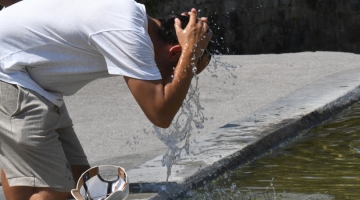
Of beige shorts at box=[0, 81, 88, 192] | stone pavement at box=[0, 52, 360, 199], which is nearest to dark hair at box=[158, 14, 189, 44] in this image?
beige shorts at box=[0, 81, 88, 192]

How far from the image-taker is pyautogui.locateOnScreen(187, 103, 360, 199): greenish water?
3877 millimetres

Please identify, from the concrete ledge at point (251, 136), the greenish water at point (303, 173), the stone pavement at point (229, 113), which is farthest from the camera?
the stone pavement at point (229, 113)

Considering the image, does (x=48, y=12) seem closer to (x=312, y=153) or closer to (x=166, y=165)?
(x=166, y=165)

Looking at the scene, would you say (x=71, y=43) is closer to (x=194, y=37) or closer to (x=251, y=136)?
(x=194, y=37)

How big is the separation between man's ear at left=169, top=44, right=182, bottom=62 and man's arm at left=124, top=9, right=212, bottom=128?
8cm

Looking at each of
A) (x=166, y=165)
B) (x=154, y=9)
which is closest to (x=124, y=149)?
(x=166, y=165)

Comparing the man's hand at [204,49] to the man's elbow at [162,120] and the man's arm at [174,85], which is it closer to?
the man's arm at [174,85]

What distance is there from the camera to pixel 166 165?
12.5ft

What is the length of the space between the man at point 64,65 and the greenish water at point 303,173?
1.06m

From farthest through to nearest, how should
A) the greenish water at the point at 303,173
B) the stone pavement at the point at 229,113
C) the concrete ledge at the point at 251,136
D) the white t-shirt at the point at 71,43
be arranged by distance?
the stone pavement at the point at 229,113 → the greenish water at the point at 303,173 → the concrete ledge at the point at 251,136 → the white t-shirt at the point at 71,43

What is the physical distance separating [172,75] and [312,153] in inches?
86.8

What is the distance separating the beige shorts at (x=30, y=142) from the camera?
2.77 metres

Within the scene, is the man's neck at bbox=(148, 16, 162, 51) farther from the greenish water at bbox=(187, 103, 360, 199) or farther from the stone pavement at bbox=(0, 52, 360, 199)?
the greenish water at bbox=(187, 103, 360, 199)

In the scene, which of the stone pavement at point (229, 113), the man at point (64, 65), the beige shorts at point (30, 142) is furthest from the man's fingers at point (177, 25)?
the stone pavement at point (229, 113)
